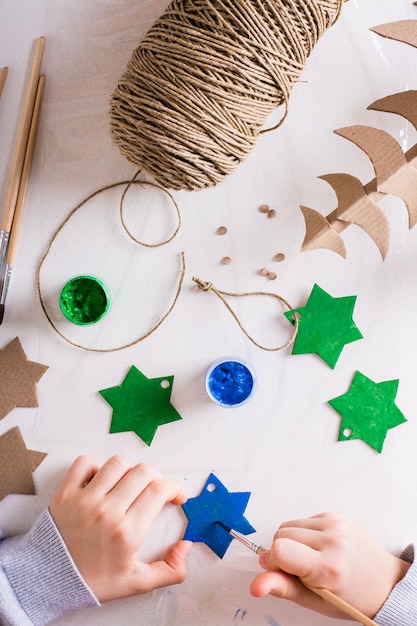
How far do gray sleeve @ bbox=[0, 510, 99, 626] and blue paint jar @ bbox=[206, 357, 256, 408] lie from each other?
33 centimetres

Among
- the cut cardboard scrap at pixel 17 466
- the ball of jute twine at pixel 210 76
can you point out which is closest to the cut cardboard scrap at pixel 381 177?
the ball of jute twine at pixel 210 76

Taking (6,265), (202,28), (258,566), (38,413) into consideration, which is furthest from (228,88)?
(258,566)

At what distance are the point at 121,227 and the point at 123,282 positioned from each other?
0.09m

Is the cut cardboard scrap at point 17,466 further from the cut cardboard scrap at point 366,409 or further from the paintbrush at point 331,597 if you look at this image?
the cut cardboard scrap at point 366,409

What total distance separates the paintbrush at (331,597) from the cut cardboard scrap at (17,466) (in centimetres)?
33

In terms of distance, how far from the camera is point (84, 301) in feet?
3.44

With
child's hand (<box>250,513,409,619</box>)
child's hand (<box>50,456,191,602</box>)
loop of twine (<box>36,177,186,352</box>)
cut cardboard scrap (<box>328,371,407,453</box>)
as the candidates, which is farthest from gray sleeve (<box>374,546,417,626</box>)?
loop of twine (<box>36,177,186,352</box>)

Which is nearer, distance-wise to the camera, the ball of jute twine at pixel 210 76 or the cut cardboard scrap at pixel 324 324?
the ball of jute twine at pixel 210 76

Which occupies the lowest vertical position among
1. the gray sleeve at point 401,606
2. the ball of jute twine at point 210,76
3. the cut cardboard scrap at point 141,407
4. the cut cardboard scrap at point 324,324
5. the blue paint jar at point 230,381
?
the gray sleeve at point 401,606

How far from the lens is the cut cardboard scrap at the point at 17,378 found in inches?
41.1

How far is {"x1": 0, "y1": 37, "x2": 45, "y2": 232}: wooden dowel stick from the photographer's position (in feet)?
3.40

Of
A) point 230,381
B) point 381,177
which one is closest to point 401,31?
point 381,177

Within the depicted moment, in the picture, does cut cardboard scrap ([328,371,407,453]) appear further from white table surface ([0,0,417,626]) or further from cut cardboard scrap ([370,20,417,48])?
cut cardboard scrap ([370,20,417,48])

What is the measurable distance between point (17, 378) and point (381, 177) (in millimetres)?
659
